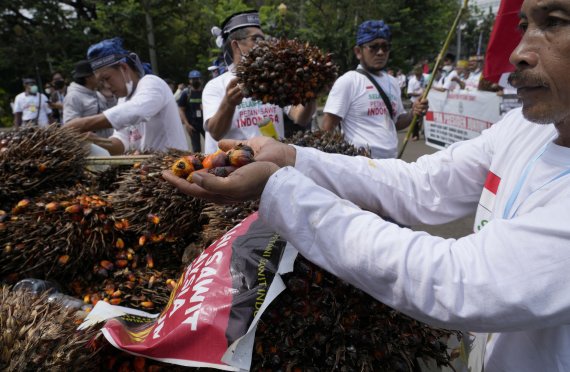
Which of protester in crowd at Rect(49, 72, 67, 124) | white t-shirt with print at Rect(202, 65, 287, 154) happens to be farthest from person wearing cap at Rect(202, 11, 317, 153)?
protester in crowd at Rect(49, 72, 67, 124)

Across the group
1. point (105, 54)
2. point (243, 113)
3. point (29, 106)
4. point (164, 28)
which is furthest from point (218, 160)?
point (164, 28)

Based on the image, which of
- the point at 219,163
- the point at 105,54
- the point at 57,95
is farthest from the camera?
the point at 57,95

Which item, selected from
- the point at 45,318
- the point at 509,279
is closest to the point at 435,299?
the point at 509,279

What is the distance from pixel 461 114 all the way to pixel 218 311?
8240mm

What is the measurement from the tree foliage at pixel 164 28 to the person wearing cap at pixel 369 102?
1879 centimetres

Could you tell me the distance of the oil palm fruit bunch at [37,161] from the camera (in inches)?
83.0

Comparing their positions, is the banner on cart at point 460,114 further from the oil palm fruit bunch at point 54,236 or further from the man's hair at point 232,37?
the oil palm fruit bunch at point 54,236

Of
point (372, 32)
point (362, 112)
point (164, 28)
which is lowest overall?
point (164, 28)

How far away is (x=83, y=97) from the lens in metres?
5.20

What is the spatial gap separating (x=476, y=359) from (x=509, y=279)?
0.72 m

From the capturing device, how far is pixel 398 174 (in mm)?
1677

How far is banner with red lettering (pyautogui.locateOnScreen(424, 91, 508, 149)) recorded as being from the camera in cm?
753

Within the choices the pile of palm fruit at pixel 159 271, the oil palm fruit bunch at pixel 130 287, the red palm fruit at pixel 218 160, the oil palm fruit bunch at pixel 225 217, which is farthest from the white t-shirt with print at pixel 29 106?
the red palm fruit at pixel 218 160

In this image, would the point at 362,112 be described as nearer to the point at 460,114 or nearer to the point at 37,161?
the point at 37,161
